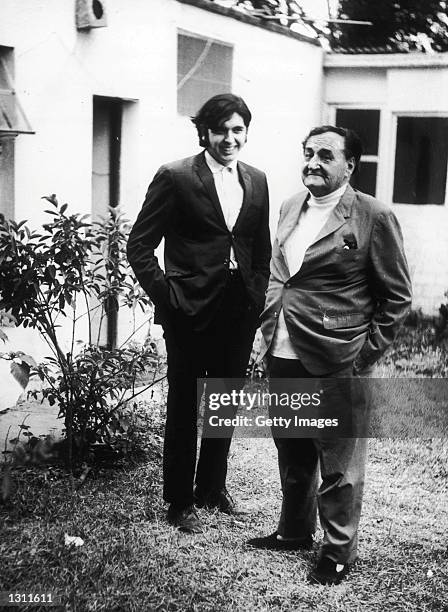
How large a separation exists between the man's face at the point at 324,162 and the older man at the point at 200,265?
49 centimetres

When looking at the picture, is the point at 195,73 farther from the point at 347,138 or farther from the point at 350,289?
the point at 350,289

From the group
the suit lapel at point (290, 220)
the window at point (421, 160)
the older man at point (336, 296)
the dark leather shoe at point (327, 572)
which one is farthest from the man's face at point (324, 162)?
the window at point (421, 160)

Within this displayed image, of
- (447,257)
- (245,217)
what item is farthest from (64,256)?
(447,257)

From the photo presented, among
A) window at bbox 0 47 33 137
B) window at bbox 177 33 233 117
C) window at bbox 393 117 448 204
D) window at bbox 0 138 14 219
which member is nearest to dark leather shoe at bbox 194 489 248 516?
window at bbox 0 138 14 219

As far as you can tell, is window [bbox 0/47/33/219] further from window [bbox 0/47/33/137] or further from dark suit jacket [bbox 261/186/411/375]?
dark suit jacket [bbox 261/186/411/375]

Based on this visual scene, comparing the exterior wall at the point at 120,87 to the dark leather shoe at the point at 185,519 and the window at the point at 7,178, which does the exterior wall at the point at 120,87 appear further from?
the dark leather shoe at the point at 185,519

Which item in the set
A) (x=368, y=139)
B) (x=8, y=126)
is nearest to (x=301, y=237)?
(x=8, y=126)

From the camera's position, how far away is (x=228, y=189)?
341 cm

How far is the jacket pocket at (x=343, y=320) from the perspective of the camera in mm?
2961

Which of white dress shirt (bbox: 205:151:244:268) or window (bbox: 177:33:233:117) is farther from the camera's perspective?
window (bbox: 177:33:233:117)

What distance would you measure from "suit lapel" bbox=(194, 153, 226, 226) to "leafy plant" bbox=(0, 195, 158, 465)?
69 cm

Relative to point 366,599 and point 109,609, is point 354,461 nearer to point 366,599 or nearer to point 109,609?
point 366,599

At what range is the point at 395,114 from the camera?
332 inches

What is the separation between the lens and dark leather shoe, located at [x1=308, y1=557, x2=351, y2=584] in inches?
119
